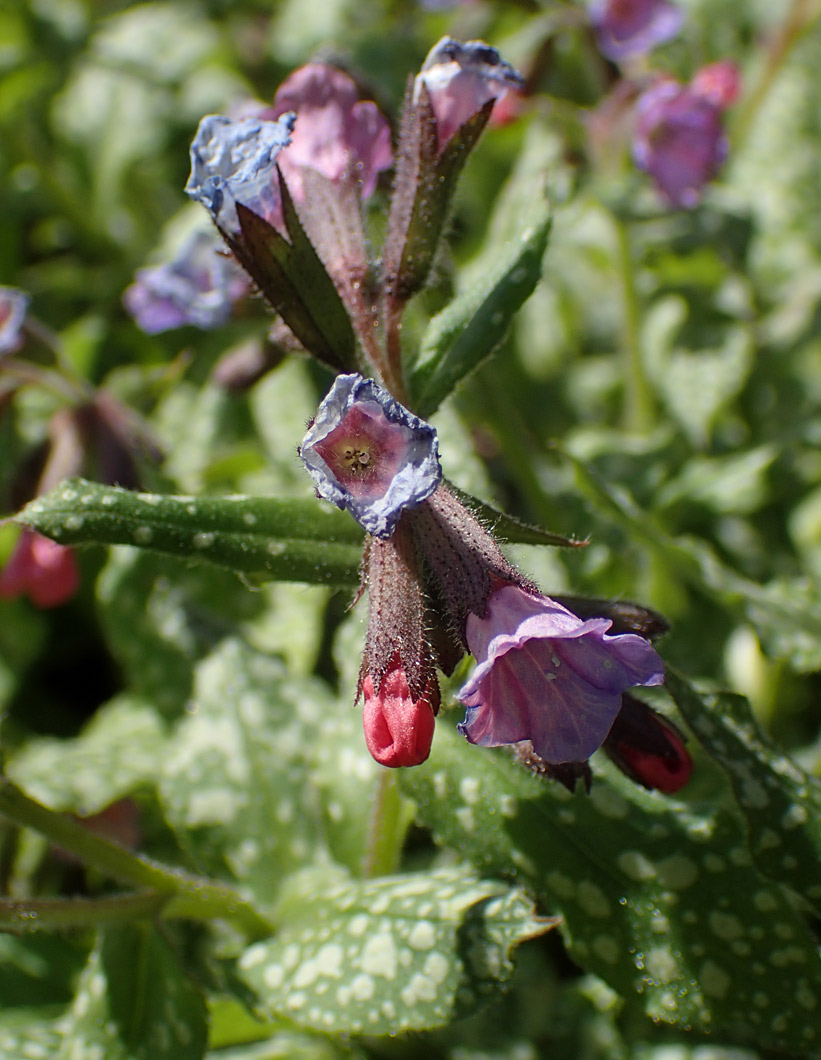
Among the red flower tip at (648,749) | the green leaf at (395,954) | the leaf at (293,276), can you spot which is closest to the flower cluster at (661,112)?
the leaf at (293,276)

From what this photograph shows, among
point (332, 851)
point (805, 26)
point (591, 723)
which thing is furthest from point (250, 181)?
point (805, 26)

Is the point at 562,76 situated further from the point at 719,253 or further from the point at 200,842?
the point at 200,842

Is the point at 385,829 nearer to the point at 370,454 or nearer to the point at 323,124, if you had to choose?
the point at 370,454

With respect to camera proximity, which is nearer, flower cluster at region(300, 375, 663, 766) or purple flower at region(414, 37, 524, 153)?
flower cluster at region(300, 375, 663, 766)

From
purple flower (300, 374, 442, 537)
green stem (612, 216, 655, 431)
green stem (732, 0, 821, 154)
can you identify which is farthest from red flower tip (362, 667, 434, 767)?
green stem (732, 0, 821, 154)

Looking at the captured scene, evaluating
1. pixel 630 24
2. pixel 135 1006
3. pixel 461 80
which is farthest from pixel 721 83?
pixel 135 1006

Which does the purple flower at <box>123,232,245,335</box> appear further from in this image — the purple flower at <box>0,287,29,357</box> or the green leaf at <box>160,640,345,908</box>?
the green leaf at <box>160,640,345,908</box>
